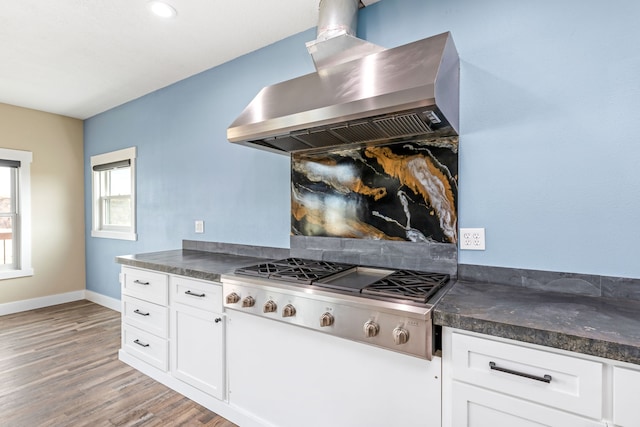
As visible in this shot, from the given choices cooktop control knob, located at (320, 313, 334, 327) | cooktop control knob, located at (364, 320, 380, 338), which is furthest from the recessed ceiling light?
cooktop control knob, located at (364, 320, 380, 338)

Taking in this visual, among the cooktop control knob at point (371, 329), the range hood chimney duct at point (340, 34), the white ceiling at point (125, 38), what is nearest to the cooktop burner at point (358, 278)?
the cooktop control knob at point (371, 329)

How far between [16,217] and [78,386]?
2988mm

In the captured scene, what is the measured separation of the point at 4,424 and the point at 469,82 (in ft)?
11.1

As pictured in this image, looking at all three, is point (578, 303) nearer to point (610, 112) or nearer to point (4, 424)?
point (610, 112)

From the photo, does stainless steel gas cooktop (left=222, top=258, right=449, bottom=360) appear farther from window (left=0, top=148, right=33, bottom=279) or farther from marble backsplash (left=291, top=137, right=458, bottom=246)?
window (left=0, top=148, right=33, bottom=279)

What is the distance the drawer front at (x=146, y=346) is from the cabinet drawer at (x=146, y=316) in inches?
1.9

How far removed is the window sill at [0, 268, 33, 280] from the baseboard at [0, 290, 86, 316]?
322 mm

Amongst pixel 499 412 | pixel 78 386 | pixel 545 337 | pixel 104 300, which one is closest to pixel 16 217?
pixel 104 300

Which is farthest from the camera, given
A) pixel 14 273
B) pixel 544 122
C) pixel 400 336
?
pixel 14 273

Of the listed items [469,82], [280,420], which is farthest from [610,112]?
[280,420]

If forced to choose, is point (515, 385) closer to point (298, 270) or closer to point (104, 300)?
point (298, 270)

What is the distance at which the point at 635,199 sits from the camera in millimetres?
1357

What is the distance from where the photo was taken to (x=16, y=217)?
4098mm

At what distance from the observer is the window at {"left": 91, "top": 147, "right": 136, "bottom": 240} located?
3797 millimetres
